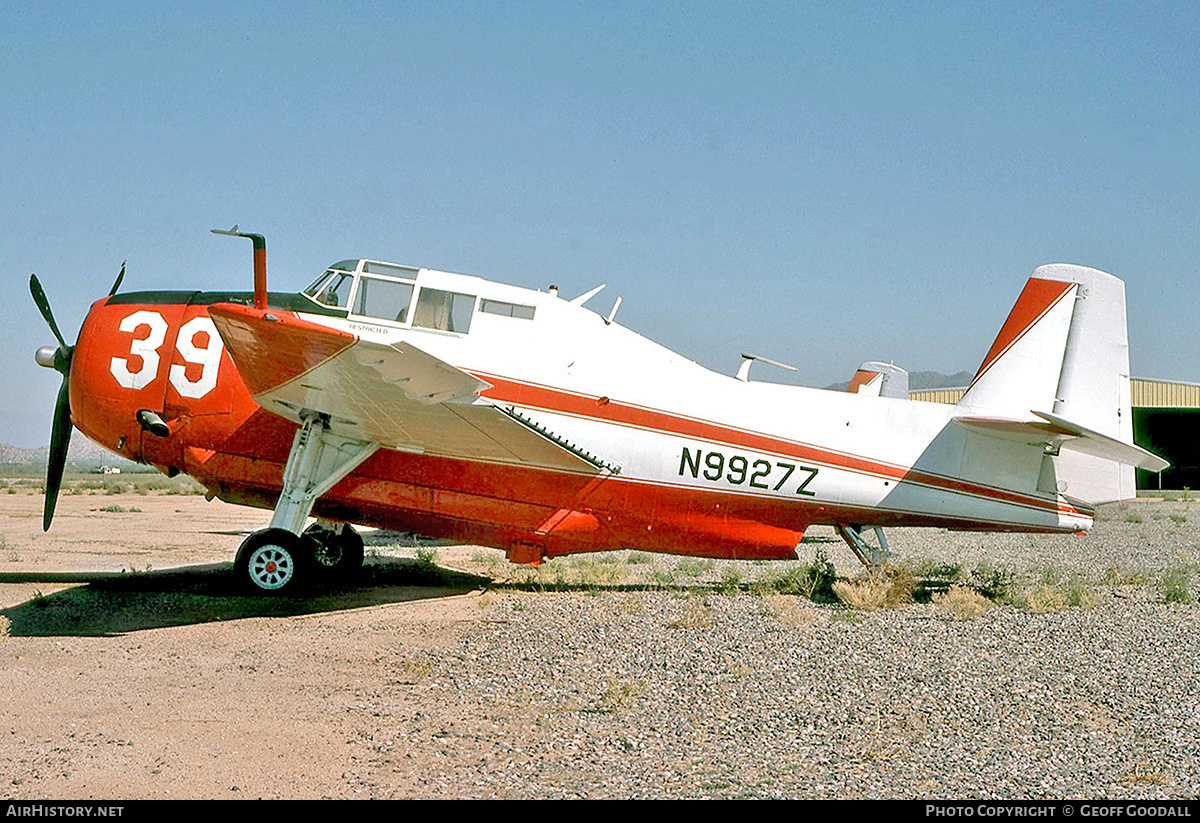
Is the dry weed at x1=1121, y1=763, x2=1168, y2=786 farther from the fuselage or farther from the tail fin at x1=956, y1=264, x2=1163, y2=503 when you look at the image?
the tail fin at x1=956, y1=264, x2=1163, y2=503

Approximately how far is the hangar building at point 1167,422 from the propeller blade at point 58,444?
3513 cm

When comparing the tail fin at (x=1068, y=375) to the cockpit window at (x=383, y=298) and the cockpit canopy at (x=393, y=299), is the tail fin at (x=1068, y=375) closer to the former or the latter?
the cockpit canopy at (x=393, y=299)

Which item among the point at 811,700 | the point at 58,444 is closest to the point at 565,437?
the point at 811,700

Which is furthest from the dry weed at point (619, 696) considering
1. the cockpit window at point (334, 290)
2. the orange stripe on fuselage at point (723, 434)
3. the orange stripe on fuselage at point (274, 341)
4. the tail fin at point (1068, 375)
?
A: the tail fin at point (1068, 375)

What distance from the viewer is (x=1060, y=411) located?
1129 cm

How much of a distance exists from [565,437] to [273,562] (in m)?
3.33

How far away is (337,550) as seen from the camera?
12.8 m

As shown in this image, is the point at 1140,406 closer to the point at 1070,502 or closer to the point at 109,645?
the point at 1070,502

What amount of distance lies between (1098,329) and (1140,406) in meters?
36.2

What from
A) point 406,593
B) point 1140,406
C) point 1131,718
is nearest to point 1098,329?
point 1131,718

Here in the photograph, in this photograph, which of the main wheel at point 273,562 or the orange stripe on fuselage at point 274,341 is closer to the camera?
the orange stripe on fuselage at point 274,341

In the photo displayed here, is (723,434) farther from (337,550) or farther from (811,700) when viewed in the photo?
(337,550)

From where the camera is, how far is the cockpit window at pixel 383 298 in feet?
34.3

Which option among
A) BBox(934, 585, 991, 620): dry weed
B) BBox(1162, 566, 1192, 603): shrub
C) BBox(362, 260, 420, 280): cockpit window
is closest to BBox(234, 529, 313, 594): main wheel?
BBox(362, 260, 420, 280): cockpit window
